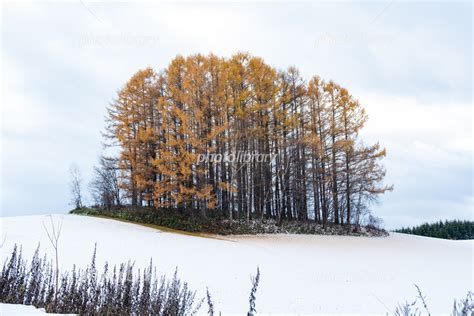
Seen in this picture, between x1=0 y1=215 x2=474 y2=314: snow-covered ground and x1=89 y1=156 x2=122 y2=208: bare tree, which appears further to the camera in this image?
x1=89 y1=156 x2=122 y2=208: bare tree

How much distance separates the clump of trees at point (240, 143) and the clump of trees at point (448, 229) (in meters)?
9.61

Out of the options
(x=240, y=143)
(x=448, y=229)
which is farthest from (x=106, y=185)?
(x=448, y=229)

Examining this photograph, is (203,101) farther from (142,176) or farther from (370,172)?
(370,172)

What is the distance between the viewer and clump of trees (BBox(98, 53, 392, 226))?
21.5m

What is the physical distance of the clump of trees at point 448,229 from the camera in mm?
31391

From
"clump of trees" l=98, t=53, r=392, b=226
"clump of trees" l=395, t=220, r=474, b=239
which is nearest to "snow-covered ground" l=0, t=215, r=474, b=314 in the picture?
"clump of trees" l=98, t=53, r=392, b=226

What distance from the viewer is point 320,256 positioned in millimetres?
15586

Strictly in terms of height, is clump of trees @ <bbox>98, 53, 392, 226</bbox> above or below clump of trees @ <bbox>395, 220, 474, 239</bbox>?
above

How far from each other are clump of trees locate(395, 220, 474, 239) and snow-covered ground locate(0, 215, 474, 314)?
1216 cm

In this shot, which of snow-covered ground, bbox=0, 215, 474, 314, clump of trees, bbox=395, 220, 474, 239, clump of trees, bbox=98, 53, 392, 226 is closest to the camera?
snow-covered ground, bbox=0, 215, 474, 314

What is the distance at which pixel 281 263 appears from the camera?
13422 millimetres

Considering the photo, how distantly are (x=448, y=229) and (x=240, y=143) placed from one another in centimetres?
1908

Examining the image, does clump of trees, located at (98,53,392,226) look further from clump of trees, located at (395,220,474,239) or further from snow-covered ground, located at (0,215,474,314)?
clump of trees, located at (395,220,474,239)

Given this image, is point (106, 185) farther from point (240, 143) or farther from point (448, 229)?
point (448, 229)
